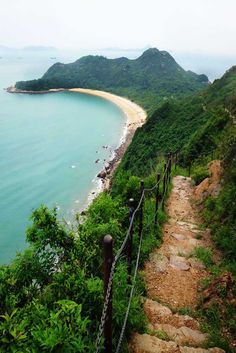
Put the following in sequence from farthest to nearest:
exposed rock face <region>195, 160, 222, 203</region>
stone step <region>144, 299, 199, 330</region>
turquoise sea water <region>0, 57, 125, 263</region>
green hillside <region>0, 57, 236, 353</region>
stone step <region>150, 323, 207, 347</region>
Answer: turquoise sea water <region>0, 57, 125, 263</region> < exposed rock face <region>195, 160, 222, 203</region> < stone step <region>144, 299, 199, 330</region> < stone step <region>150, 323, 207, 347</region> < green hillside <region>0, 57, 236, 353</region>

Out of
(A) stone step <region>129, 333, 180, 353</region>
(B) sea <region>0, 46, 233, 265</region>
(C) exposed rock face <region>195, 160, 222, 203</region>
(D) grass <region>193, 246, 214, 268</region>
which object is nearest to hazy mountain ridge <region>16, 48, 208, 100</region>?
(B) sea <region>0, 46, 233, 265</region>

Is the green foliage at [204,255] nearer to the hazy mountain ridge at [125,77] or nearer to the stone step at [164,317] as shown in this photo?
the stone step at [164,317]

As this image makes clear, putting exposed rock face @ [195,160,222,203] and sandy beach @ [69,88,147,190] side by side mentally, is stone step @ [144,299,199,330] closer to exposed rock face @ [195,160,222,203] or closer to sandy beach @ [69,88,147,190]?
exposed rock face @ [195,160,222,203]

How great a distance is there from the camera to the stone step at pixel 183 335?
5.57 meters

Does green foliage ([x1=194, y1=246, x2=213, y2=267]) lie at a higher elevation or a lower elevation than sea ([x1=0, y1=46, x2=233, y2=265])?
higher

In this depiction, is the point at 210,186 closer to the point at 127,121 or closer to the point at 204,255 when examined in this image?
the point at 204,255

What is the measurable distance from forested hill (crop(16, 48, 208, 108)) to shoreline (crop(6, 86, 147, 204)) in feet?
12.0

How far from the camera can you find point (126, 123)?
8594cm

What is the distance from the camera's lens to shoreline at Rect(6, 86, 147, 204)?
159ft

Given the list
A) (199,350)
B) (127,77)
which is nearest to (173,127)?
(199,350)

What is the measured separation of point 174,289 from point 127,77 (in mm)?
141716

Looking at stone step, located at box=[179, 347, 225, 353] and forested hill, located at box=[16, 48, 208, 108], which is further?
forested hill, located at box=[16, 48, 208, 108]

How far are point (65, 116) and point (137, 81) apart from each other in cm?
5122

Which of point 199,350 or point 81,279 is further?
point 199,350
